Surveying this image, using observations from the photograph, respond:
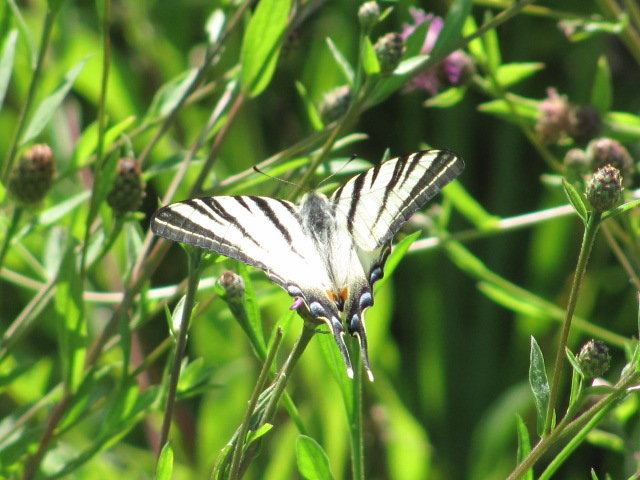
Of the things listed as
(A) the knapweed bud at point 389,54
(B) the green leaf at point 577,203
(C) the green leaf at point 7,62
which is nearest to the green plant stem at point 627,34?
(A) the knapweed bud at point 389,54

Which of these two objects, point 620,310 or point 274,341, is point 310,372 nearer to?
point 620,310

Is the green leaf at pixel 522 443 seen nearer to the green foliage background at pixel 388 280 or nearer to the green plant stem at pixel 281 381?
the green plant stem at pixel 281 381

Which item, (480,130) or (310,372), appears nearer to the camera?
(310,372)

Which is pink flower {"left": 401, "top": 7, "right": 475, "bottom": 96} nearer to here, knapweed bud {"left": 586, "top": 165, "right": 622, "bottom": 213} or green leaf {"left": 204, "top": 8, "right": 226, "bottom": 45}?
green leaf {"left": 204, "top": 8, "right": 226, "bottom": 45}

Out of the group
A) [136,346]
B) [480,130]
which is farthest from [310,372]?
[480,130]

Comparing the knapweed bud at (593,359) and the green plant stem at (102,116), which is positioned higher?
the green plant stem at (102,116)

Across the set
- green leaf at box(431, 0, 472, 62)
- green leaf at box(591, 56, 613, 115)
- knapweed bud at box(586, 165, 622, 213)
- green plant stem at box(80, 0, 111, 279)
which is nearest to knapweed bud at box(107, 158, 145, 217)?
green plant stem at box(80, 0, 111, 279)

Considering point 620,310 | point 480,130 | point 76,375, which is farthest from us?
point 480,130

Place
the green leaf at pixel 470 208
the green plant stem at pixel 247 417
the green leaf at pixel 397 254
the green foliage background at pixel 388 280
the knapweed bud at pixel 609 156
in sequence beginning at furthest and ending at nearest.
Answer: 1. the green foliage background at pixel 388 280
2. the green leaf at pixel 470 208
3. the knapweed bud at pixel 609 156
4. the green leaf at pixel 397 254
5. the green plant stem at pixel 247 417
